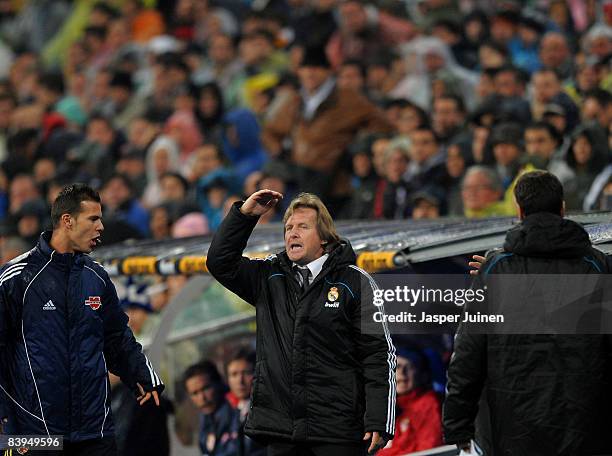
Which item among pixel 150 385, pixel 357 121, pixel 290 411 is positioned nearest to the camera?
pixel 290 411

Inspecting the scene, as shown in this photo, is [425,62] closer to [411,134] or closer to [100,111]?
[411,134]

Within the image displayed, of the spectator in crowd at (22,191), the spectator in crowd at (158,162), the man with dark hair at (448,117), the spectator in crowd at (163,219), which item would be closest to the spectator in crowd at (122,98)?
the spectator in crowd at (22,191)

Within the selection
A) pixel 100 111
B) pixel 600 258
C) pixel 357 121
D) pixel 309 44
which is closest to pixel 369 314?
pixel 600 258

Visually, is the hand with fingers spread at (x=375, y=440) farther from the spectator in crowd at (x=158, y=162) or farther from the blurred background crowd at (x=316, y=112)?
the spectator in crowd at (x=158, y=162)

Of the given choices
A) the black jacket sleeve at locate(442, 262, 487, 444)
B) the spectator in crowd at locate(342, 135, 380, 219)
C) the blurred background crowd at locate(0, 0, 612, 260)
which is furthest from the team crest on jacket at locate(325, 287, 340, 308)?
the spectator in crowd at locate(342, 135, 380, 219)

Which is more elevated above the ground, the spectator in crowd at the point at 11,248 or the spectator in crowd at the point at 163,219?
the spectator in crowd at the point at 163,219

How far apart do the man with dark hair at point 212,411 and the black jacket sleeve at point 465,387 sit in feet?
10.3

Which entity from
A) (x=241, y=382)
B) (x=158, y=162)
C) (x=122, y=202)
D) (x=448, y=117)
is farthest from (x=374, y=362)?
(x=158, y=162)

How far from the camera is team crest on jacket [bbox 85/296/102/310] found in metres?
6.60

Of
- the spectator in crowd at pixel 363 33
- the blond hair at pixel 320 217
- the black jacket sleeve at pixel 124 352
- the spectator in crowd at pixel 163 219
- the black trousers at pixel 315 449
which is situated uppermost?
the spectator in crowd at pixel 363 33

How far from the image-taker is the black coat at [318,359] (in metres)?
6.12

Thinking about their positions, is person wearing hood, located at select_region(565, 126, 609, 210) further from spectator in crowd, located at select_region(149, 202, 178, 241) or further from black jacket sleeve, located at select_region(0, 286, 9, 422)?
black jacket sleeve, located at select_region(0, 286, 9, 422)

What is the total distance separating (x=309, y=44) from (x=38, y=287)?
368 inches

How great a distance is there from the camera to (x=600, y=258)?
570cm
